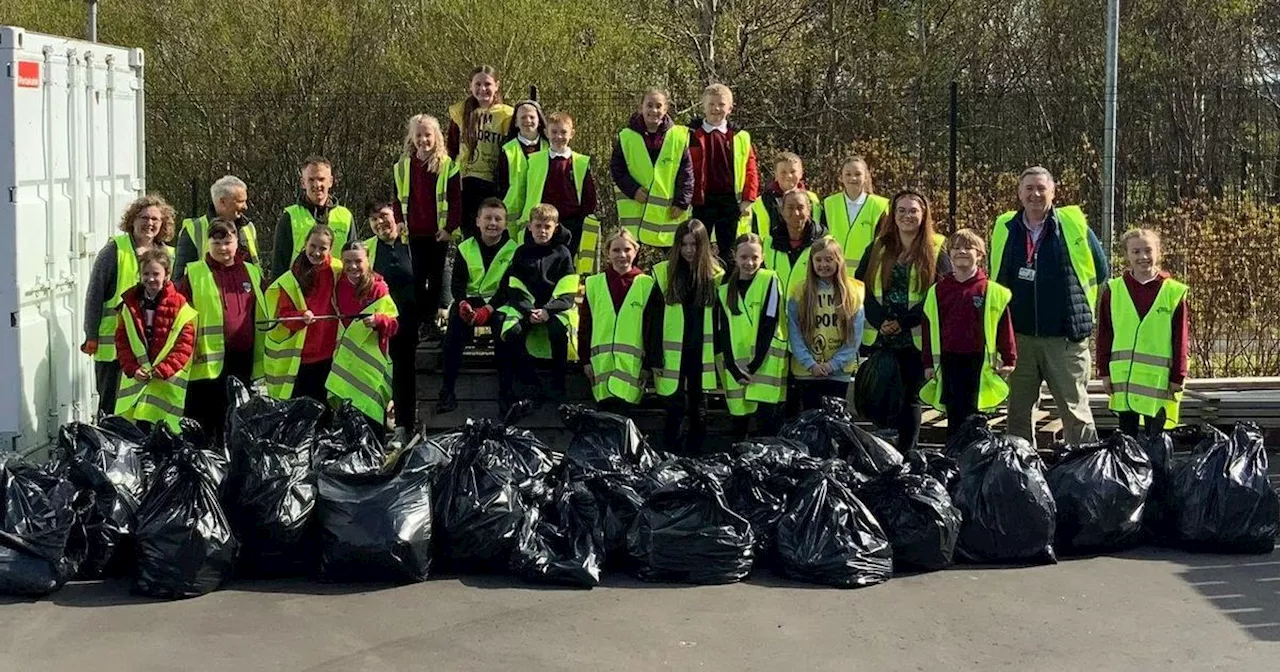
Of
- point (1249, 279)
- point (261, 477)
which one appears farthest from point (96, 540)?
point (1249, 279)

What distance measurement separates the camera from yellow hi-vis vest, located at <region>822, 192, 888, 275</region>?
10.3m

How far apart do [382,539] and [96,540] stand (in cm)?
132

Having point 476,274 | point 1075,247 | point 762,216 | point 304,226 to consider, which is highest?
point 762,216

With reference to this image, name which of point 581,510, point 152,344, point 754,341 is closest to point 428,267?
point 152,344

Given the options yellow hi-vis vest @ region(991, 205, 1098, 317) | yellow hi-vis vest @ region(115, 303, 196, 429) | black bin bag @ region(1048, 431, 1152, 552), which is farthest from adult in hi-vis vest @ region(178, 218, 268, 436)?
black bin bag @ region(1048, 431, 1152, 552)

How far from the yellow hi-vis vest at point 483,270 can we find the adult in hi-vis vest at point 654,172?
104 centimetres

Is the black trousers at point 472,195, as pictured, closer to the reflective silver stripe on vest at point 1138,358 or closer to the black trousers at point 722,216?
the black trousers at point 722,216

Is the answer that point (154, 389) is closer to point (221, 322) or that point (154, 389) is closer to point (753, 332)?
point (221, 322)

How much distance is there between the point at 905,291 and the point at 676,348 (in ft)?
4.49

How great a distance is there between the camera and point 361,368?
31.4 feet

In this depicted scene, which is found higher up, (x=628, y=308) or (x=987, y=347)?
(x=628, y=308)

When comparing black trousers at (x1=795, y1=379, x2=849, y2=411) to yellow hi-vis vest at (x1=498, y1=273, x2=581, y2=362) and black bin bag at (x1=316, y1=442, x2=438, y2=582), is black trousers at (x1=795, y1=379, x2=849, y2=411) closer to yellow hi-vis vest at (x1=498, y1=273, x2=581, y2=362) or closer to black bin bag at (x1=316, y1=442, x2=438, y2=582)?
yellow hi-vis vest at (x1=498, y1=273, x2=581, y2=362)

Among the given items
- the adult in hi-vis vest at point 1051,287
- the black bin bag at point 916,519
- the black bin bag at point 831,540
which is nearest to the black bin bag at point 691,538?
the black bin bag at point 831,540

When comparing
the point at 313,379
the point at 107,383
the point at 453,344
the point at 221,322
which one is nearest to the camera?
the point at 221,322
